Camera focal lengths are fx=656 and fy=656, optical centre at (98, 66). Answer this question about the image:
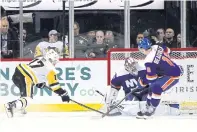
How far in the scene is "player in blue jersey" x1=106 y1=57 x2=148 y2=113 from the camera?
24.1 feet

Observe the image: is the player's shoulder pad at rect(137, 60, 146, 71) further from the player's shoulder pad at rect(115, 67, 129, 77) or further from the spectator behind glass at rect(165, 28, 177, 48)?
the spectator behind glass at rect(165, 28, 177, 48)

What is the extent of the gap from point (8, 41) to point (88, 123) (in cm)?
127

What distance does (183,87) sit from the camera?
295 inches

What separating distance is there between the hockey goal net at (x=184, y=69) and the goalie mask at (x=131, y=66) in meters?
0.04

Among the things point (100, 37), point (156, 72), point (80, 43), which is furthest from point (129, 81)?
point (80, 43)

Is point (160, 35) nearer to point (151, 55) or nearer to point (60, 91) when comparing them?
point (151, 55)

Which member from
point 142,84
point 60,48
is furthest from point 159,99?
point 60,48

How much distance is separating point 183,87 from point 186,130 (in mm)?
890

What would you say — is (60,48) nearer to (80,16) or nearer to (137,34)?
(80,16)

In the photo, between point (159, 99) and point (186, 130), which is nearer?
point (186, 130)

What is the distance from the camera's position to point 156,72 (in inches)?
286

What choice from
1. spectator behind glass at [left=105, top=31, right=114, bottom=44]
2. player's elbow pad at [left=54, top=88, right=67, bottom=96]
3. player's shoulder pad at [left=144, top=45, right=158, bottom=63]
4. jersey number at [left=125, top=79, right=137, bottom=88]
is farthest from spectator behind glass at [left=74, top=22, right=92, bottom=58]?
player's shoulder pad at [left=144, top=45, right=158, bottom=63]

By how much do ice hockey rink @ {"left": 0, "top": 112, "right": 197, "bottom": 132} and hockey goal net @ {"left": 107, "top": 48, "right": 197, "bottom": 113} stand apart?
19 cm

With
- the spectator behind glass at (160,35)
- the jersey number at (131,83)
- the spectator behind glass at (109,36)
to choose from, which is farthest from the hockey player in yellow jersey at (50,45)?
the spectator behind glass at (160,35)
